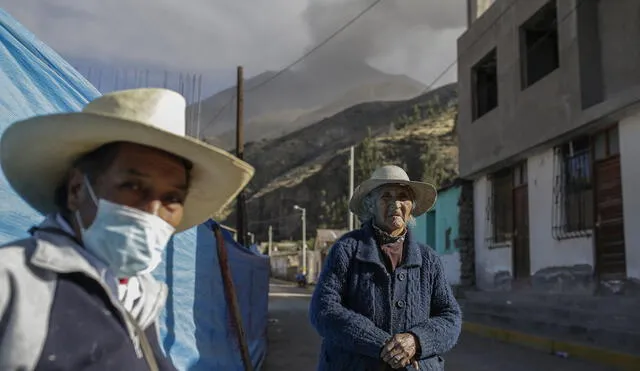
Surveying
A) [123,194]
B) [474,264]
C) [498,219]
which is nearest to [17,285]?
[123,194]

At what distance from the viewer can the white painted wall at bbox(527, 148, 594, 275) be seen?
1138cm

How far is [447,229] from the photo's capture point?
58.2 ft

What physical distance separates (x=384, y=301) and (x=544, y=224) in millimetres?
10485

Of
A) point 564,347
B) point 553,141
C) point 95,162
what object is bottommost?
point 564,347

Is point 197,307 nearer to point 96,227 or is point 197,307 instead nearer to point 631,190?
point 96,227

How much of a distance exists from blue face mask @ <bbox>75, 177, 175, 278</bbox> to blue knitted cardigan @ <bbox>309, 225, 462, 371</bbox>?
A: 4.56 ft

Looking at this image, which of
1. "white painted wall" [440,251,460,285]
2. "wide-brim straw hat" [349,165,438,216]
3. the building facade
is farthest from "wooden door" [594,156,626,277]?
"wide-brim straw hat" [349,165,438,216]

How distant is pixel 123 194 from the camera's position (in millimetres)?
1292

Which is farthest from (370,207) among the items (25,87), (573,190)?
(573,190)

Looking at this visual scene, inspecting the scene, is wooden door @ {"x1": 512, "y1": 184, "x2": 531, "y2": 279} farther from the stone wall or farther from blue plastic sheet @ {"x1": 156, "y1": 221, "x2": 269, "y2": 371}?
blue plastic sheet @ {"x1": 156, "y1": 221, "x2": 269, "y2": 371}

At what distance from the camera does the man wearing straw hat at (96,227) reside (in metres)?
1.06

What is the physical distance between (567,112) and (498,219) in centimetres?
440

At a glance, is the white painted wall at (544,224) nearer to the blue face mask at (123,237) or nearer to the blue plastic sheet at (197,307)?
the blue plastic sheet at (197,307)

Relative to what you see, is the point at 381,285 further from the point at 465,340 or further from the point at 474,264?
the point at 474,264
